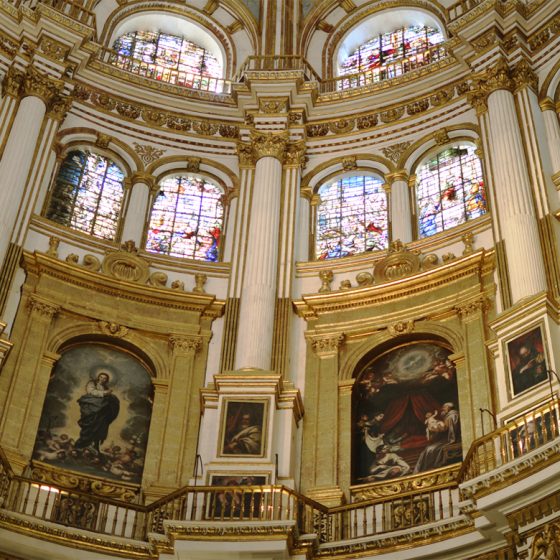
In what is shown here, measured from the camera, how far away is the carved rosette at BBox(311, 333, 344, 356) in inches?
966

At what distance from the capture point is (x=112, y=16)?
106 feet

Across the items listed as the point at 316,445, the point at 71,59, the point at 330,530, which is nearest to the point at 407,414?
the point at 316,445

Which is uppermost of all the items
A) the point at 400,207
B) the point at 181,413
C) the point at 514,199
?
the point at 400,207

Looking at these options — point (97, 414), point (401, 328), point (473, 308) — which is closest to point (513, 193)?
point (473, 308)

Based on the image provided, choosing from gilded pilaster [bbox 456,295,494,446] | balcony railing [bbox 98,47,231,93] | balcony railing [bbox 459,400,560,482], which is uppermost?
balcony railing [bbox 98,47,231,93]

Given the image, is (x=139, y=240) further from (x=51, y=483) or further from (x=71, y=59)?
(x=51, y=483)

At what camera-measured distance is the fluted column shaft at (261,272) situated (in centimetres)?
2395

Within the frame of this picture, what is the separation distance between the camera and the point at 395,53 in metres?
31.8

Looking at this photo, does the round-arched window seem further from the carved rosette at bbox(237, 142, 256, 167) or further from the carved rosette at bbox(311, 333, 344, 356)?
the carved rosette at bbox(311, 333, 344, 356)

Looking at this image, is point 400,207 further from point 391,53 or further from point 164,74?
point 164,74

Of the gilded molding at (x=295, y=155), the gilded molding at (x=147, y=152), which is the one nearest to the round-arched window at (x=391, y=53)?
the gilded molding at (x=295, y=155)

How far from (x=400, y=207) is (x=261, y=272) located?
4100 mm

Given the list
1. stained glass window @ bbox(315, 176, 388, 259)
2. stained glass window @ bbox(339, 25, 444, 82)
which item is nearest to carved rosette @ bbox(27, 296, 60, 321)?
stained glass window @ bbox(315, 176, 388, 259)

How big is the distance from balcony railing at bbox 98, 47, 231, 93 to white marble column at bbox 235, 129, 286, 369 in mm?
3955
